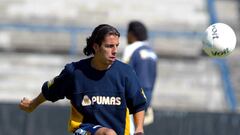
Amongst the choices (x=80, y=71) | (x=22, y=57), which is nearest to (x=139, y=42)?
(x=80, y=71)

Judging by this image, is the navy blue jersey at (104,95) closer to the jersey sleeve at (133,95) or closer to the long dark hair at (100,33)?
the jersey sleeve at (133,95)

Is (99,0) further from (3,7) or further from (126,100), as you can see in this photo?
(126,100)

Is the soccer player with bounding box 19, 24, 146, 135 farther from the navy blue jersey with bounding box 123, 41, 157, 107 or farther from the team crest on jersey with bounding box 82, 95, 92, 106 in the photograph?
Result: the navy blue jersey with bounding box 123, 41, 157, 107

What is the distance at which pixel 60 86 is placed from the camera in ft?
28.9

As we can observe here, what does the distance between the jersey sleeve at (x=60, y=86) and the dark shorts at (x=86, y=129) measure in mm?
354

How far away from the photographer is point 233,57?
1875 centimetres

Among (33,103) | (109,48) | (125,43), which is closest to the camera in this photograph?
(109,48)

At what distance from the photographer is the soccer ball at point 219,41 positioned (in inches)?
366

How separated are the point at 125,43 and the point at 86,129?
33.1 ft

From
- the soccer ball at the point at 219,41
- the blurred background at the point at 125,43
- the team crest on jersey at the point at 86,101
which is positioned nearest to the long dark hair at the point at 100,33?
the team crest on jersey at the point at 86,101

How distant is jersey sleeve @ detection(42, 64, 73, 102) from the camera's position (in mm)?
8734

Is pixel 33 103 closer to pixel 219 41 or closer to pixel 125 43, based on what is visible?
pixel 219 41

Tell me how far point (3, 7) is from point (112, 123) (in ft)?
35.3

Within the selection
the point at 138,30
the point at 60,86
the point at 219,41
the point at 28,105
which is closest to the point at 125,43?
the point at 138,30
